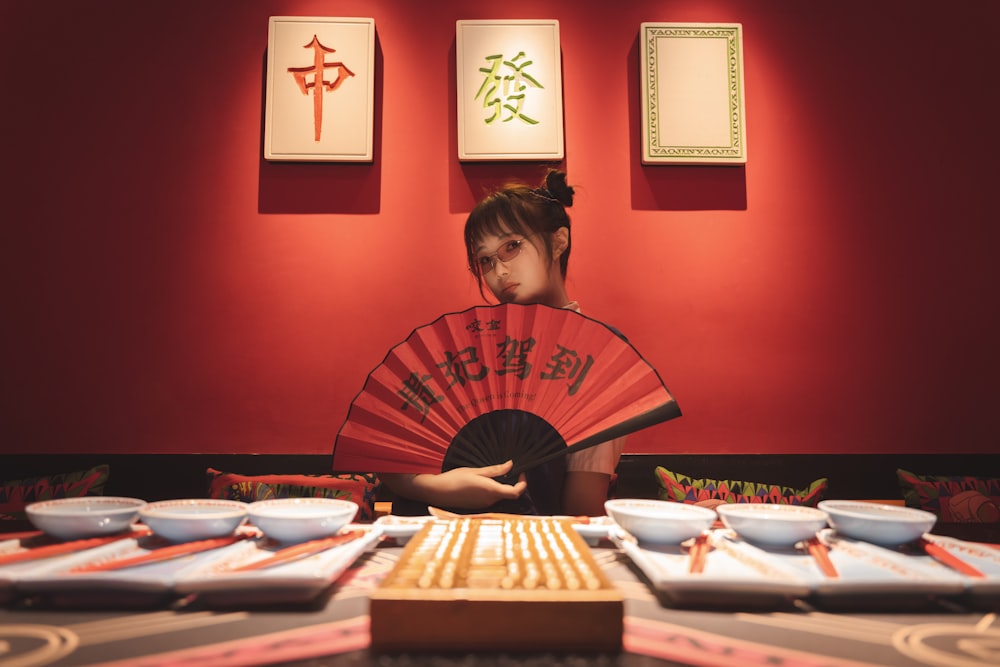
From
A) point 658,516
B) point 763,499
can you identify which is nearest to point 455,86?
point 763,499

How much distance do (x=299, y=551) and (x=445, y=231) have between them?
194 cm

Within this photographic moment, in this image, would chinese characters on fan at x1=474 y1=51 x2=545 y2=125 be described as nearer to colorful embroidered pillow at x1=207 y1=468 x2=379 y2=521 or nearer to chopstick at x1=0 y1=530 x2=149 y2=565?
colorful embroidered pillow at x1=207 y1=468 x2=379 y2=521

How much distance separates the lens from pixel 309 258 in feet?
8.70

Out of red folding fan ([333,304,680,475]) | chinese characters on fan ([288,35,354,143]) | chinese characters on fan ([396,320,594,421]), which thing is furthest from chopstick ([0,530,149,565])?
chinese characters on fan ([288,35,354,143])

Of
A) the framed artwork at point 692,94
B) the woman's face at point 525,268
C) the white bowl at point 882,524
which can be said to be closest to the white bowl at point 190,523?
the white bowl at point 882,524

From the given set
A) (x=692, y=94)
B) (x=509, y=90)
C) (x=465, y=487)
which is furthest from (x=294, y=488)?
(x=692, y=94)

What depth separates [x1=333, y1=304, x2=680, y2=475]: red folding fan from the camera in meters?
1.58

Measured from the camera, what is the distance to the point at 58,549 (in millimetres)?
870

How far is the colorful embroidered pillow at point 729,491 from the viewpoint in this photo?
2289mm

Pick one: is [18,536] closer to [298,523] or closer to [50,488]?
[298,523]

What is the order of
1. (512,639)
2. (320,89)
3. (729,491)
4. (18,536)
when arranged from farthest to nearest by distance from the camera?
(320,89)
(729,491)
(18,536)
(512,639)

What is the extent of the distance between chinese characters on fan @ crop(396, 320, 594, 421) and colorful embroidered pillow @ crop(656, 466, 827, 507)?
97 centimetres

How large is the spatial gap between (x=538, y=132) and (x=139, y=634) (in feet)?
7.84

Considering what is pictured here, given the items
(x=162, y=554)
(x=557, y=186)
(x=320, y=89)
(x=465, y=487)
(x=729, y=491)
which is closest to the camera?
(x=162, y=554)
